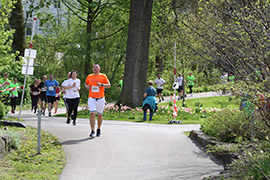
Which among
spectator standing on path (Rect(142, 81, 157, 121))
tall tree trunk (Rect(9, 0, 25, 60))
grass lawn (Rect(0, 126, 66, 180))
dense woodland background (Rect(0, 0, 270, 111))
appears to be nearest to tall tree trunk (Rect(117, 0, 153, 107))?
dense woodland background (Rect(0, 0, 270, 111))

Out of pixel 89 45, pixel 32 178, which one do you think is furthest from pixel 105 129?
pixel 89 45

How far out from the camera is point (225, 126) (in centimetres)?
1095

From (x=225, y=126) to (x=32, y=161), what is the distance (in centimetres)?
435

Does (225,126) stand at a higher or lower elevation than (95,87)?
lower

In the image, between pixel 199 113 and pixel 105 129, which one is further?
pixel 199 113

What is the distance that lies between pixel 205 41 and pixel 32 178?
3.49m

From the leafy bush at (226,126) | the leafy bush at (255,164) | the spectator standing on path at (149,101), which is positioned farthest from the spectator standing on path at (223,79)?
the spectator standing on path at (149,101)

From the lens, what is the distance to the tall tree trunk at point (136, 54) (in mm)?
21297

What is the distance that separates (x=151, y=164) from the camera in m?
9.34

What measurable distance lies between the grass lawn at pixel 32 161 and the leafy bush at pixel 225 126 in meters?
3.55

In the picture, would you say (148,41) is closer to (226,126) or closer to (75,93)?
(75,93)

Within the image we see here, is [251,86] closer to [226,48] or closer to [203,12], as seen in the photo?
[226,48]

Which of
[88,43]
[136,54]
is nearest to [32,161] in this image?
[136,54]

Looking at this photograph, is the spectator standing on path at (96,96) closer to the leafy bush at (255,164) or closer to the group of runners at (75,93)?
the group of runners at (75,93)
